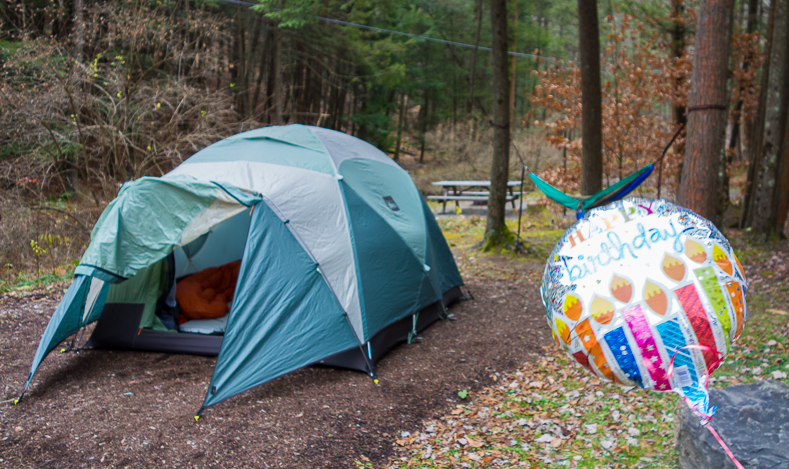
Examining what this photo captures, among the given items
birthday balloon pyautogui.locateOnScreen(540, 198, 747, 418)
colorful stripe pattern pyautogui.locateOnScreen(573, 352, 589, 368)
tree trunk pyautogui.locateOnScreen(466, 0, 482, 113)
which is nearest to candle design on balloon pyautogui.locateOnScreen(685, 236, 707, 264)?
birthday balloon pyautogui.locateOnScreen(540, 198, 747, 418)

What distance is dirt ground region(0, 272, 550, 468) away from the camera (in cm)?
334

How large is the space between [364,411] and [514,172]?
16000 mm

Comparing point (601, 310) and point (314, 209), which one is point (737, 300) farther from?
point (314, 209)

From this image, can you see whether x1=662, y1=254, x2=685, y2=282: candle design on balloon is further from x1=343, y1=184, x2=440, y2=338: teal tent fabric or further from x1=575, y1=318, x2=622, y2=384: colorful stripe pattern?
x1=343, y1=184, x2=440, y2=338: teal tent fabric

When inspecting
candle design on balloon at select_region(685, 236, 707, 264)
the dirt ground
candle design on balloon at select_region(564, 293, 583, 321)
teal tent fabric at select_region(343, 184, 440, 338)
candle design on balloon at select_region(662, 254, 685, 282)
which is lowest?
the dirt ground

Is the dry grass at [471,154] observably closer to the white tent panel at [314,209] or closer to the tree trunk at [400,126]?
the tree trunk at [400,126]

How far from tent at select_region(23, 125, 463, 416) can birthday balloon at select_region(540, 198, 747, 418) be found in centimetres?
296

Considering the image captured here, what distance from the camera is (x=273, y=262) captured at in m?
4.49

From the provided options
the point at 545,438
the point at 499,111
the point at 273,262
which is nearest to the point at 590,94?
the point at 499,111

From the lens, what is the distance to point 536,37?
87.7 ft

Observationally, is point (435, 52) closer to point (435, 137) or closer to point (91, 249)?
point (435, 137)

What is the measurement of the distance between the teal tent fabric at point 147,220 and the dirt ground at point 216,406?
0.98 meters

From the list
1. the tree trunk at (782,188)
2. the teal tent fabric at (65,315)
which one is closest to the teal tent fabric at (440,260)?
the teal tent fabric at (65,315)

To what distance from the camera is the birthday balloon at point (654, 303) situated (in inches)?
60.2
